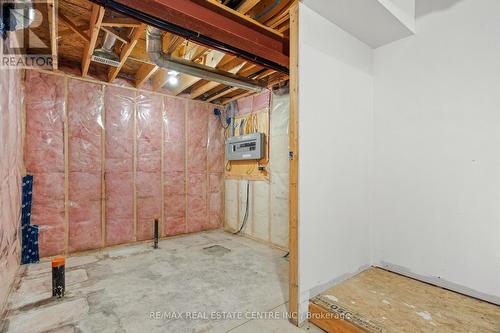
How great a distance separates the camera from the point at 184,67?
8.66 feet

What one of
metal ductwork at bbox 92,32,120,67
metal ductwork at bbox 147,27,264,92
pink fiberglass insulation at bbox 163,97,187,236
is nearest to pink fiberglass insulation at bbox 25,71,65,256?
metal ductwork at bbox 92,32,120,67

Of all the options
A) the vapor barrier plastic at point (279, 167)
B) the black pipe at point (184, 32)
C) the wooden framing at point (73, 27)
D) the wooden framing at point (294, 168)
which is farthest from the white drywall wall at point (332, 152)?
the wooden framing at point (73, 27)

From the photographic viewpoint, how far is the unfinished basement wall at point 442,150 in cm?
174

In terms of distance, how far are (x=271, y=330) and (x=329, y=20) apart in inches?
98.5

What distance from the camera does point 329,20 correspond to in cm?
197

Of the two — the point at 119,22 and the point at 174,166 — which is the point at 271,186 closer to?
the point at 174,166

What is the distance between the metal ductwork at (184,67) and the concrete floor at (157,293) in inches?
90.5

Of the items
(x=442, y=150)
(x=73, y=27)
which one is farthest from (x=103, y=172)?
(x=442, y=150)

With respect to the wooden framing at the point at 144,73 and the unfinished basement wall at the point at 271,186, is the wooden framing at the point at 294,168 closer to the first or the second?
the unfinished basement wall at the point at 271,186

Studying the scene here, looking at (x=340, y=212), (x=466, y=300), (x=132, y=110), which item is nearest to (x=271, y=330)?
(x=340, y=212)

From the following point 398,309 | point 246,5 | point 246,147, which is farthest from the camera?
point 246,147

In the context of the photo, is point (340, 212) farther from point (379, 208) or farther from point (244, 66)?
point (244, 66)

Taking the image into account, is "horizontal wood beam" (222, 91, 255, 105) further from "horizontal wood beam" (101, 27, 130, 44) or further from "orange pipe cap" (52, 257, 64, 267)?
"orange pipe cap" (52, 257, 64, 267)

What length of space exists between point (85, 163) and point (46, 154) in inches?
17.2
